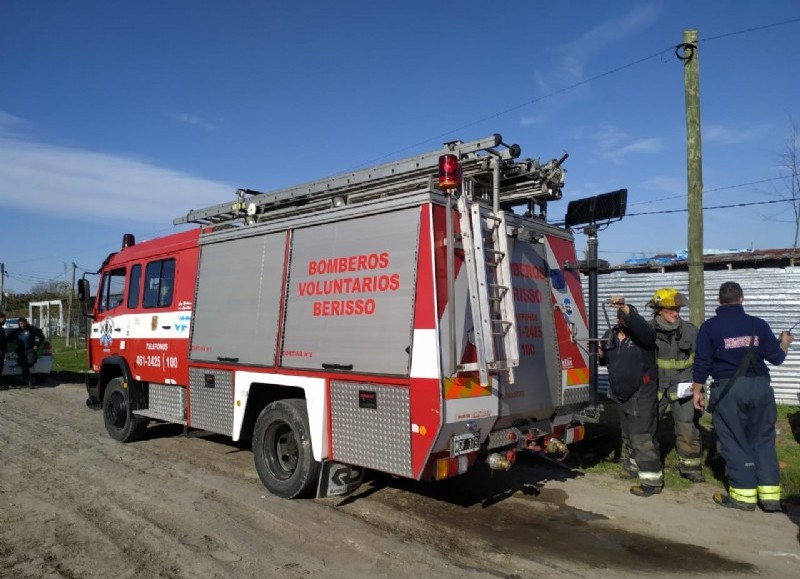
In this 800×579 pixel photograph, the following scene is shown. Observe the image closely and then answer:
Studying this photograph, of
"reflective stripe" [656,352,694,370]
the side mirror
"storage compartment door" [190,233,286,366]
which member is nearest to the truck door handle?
"storage compartment door" [190,233,286,366]

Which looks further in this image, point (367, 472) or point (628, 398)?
point (367, 472)

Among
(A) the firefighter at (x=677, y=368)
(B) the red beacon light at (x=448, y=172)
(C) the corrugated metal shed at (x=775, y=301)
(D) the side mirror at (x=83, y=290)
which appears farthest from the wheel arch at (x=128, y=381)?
(C) the corrugated metal shed at (x=775, y=301)

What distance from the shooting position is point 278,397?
5.90 metres

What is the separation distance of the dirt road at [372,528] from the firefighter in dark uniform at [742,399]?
0.81 ft

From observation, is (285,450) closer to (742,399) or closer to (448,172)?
(448,172)

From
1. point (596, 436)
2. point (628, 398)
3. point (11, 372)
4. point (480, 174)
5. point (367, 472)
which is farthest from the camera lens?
point (11, 372)

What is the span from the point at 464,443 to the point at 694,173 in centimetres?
533

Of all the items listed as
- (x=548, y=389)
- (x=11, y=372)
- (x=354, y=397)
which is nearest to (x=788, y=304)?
(x=548, y=389)

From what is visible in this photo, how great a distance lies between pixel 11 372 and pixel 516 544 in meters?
15.4

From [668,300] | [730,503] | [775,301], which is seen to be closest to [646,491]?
[730,503]

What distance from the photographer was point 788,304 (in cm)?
993

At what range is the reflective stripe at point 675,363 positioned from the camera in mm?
6301

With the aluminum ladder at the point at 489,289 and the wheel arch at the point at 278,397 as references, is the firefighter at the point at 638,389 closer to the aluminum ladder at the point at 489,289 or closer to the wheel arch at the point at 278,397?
the aluminum ladder at the point at 489,289

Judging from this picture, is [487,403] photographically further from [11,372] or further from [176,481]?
[11,372]
